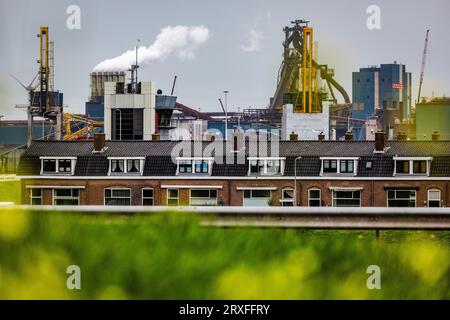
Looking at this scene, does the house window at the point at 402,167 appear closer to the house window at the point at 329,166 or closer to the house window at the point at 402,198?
the house window at the point at 402,198

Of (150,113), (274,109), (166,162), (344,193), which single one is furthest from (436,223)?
(274,109)

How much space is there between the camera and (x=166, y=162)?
36.6 m

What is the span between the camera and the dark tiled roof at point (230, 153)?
35281mm

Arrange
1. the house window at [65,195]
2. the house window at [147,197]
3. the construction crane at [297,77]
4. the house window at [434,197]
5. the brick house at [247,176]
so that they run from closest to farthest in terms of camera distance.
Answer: the house window at [434,197] < the brick house at [247,176] < the house window at [65,195] < the house window at [147,197] < the construction crane at [297,77]

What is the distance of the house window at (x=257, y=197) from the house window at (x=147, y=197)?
3.73m

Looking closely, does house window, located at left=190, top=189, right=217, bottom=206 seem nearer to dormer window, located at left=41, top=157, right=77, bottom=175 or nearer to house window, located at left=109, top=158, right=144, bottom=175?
house window, located at left=109, top=158, right=144, bottom=175

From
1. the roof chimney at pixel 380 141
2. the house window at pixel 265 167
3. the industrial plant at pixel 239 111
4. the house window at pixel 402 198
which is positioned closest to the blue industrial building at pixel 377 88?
the industrial plant at pixel 239 111

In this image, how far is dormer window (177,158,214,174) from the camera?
35.6m

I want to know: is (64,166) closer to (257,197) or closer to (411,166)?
(257,197)

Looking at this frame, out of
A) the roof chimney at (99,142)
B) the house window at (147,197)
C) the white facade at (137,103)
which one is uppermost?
the white facade at (137,103)

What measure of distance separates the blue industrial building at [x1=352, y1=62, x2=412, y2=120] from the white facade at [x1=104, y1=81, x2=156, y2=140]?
64830 millimetres
